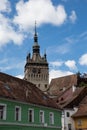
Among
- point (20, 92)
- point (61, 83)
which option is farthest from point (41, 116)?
point (61, 83)

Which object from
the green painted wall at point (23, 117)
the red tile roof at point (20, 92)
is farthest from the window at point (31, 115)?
the red tile roof at point (20, 92)

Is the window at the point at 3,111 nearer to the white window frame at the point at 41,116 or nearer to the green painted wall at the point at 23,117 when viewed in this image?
the green painted wall at the point at 23,117

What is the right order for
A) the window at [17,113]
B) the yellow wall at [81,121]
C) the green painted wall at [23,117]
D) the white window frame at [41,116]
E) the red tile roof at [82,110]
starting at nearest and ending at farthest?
the green painted wall at [23,117] → the window at [17,113] → the white window frame at [41,116] → the yellow wall at [81,121] → the red tile roof at [82,110]

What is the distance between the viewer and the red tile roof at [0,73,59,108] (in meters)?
32.7

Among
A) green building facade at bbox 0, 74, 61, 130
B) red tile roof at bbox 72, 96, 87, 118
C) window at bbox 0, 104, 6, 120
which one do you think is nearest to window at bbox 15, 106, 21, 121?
green building facade at bbox 0, 74, 61, 130

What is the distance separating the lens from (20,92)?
3569 centimetres

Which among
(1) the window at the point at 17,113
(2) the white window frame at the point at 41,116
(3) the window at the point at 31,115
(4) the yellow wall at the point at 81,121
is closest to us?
(1) the window at the point at 17,113

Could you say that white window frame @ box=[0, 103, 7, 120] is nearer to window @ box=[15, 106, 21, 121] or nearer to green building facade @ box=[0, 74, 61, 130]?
green building facade @ box=[0, 74, 61, 130]

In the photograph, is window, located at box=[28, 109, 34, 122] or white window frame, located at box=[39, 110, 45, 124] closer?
window, located at box=[28, 109, 34, 122]

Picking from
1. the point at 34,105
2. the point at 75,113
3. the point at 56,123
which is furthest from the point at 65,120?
the point at 34,105

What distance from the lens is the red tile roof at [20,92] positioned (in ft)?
107

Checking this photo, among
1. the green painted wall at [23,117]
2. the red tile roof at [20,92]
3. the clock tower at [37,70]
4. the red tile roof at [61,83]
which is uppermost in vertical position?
the clock tower at [37,70]

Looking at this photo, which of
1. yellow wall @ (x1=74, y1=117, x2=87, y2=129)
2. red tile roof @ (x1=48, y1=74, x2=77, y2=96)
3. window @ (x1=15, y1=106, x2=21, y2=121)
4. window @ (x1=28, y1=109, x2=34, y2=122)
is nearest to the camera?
window @ (x1=15, y1=106, x2=21, y2=121)

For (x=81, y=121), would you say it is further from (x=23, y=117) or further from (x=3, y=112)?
(x=3, y=112)
